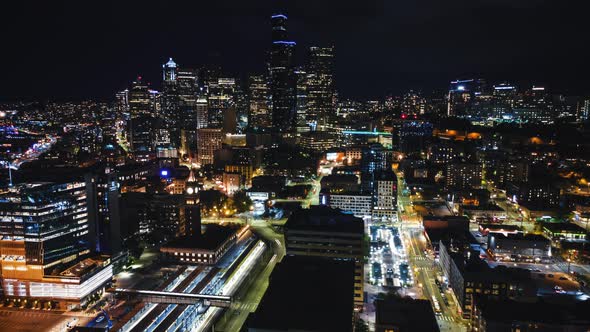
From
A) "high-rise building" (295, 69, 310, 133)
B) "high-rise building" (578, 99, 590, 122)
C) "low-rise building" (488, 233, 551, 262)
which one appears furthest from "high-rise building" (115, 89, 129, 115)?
"high-rise building" (578, 99, 590, 122)

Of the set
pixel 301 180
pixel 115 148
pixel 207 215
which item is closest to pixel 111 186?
pixel 207 215

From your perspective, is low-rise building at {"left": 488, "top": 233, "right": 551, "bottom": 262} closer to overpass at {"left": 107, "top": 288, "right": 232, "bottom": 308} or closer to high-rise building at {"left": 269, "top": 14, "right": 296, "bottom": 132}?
overpass at {"left": 107, "top": 288, "right": 232, "bottom": 308}

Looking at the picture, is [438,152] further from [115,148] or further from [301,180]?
[115,148]

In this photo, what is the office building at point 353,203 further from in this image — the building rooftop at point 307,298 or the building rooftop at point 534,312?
the building rooftop at point 534,312

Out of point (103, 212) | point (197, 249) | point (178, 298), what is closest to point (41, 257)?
point (103, 212)

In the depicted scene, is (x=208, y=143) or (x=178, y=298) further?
(x=208, y=143)

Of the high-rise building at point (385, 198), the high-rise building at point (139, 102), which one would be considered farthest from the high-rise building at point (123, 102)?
the high-rise building at point (385, 198)

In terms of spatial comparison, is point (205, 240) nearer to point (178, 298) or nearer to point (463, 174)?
point (178, 298)

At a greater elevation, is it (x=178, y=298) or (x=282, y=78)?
(x=282, y=78)
